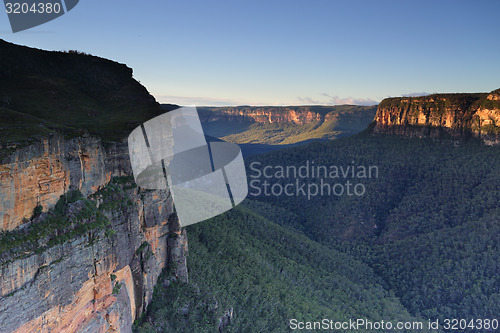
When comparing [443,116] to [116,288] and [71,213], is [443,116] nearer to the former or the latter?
[116,288]

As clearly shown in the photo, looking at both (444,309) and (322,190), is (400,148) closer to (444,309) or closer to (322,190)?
(322,190)

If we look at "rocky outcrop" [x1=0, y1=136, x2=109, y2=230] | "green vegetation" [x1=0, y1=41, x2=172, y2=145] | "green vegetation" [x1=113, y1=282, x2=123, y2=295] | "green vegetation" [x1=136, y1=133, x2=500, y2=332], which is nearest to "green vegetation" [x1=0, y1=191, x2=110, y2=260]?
"rocky outcrop" [x1=0, y1=136, x2=109, y2=230]

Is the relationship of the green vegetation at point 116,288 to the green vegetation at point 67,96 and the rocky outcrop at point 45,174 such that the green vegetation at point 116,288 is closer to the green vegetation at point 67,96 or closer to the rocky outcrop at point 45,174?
the rocky outcrop at point 45,174

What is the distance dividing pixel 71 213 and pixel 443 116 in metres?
94.2

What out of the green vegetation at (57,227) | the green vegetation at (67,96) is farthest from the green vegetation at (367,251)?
the green vegetation at (67,96)

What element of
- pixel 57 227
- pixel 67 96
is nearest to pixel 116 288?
pixel 57 227

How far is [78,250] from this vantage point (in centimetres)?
1324

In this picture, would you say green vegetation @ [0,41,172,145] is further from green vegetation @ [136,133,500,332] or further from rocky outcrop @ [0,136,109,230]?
green vegetation @ [136,133,500,332]

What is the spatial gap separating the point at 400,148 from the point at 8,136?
306 feet

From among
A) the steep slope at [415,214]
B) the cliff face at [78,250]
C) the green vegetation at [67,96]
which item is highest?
the green vegetation at [67,96]

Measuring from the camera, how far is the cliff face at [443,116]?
76.2m

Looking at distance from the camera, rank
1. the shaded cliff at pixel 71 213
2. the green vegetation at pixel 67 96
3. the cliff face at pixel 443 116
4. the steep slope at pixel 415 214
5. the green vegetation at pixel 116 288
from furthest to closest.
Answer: the cliff face at pixel 443 116 < the steep slope at pixel 415 214 < the green vegetation at pixel 116 288 < the green vegetation at pixel 67 96 < the shaded cliff at pixel 71 213

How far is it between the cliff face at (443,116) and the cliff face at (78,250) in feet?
279

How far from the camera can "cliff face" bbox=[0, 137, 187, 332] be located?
10828 mm
